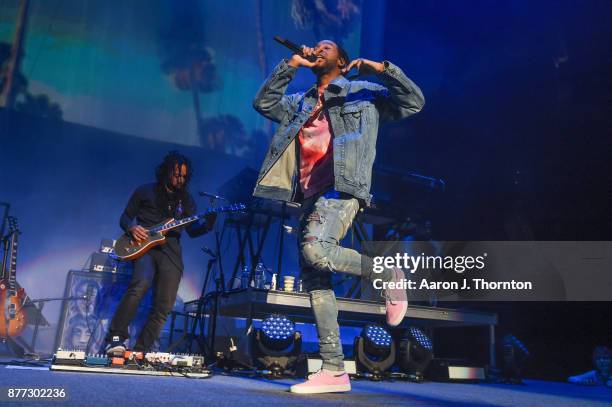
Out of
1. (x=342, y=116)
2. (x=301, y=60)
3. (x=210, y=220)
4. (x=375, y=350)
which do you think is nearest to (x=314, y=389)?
(x=342, y=116)

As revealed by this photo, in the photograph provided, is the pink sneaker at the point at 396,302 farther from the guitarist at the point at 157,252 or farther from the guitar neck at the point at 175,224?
the guitar neck at the point at 175,224

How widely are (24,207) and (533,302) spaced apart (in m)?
6.25

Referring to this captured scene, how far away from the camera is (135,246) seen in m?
3.99

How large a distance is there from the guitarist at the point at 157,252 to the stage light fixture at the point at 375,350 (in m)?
1.64

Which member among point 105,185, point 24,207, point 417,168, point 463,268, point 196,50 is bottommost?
point 463,268

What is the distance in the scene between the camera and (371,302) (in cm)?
425

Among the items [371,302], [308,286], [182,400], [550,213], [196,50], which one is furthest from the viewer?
[196,50]

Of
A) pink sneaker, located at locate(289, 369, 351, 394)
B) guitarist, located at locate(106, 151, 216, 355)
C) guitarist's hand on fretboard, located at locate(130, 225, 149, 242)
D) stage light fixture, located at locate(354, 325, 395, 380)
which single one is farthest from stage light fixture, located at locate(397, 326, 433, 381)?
guitarist's hand on fretboard, located at locate(130, 225, 149, 242)

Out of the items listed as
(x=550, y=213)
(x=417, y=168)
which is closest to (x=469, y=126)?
(x=417, y=168)

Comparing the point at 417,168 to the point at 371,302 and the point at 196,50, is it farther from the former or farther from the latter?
the point at 196,50

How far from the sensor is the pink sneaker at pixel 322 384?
2219 millimetres


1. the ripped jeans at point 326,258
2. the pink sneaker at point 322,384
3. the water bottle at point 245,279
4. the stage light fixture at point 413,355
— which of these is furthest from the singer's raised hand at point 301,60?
the water bottle at point 245,279

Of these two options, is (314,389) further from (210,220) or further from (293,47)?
(210,220)

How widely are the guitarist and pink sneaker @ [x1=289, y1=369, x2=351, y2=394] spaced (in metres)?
1.82
